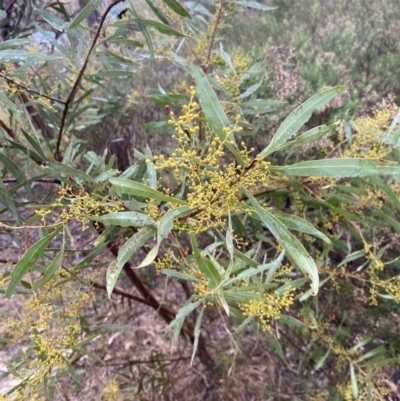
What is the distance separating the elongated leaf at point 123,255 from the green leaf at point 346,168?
23 centimetres

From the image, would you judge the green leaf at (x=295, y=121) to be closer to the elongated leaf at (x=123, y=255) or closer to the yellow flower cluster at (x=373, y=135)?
the elongated leaf at (x=123, y=255)

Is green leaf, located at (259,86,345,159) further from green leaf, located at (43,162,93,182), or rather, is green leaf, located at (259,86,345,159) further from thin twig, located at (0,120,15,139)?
thin twig, located at (0,120,15,139)

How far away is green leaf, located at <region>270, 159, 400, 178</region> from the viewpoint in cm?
62

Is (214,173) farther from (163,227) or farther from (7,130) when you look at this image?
(7,130)

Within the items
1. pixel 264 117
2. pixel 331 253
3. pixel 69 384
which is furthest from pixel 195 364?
pixel 264 117

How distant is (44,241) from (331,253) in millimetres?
1382

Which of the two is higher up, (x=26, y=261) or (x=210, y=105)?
(x=210, y=105)

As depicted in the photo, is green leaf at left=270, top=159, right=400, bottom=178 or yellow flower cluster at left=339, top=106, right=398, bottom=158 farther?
yellow flower cluster at left=339, top=106, right=398, bottom=158

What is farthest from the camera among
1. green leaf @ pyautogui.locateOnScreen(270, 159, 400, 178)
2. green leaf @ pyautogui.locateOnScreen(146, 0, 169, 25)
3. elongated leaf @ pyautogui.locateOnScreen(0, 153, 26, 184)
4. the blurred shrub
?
the blurred shrub

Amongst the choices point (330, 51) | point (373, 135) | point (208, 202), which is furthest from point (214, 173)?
point (330, 51)

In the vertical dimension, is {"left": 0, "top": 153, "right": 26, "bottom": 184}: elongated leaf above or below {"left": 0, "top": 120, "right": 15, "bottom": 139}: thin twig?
below

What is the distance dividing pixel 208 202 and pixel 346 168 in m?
0.21

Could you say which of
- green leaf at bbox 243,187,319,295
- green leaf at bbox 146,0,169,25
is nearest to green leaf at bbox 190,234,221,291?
green leaf at bbox 243,187,319,295

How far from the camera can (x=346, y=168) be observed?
64 cm
